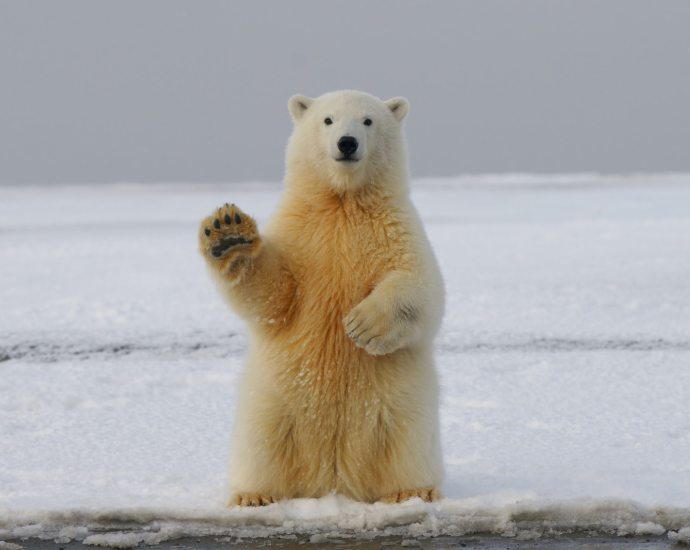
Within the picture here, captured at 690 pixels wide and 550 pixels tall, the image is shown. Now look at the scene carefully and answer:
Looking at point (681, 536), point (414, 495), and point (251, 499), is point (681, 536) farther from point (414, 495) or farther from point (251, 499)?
point (251, 499)

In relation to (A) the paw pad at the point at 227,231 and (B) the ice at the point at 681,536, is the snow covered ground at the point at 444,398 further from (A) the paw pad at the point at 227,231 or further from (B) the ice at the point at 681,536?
(A) the paw pad at the point at 227,231

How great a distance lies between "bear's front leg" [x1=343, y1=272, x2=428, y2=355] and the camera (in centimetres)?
267

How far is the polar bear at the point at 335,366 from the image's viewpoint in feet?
9.32

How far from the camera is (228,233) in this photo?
269 centimetres

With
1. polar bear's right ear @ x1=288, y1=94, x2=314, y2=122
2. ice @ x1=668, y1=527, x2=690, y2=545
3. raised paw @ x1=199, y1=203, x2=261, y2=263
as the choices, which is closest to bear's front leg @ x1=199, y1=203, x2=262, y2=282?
raised paw @ x1=199, y1=203, x2=261, y2=263

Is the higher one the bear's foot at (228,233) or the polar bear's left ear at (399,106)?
the polar bear's left ear at (399,106)

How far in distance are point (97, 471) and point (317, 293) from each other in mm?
1175

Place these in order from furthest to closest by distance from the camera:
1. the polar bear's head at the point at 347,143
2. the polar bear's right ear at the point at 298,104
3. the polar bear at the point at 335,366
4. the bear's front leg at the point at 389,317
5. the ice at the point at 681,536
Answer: the polar bear's right ear at the point at 298,104, the polar bear's head at the point at 347,143, the polar bear at the point at 335,366, the bear's front leg at the point at 389,317, the ice at the point at 681,536

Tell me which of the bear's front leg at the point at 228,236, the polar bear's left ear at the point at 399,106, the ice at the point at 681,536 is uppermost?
the polar bear's left ear at the point at 399,106

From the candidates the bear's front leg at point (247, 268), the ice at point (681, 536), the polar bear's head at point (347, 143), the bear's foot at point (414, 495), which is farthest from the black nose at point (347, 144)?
the ice at point (681, 536)

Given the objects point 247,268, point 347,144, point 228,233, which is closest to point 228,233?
point 228,233

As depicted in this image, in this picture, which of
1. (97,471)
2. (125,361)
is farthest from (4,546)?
(125,361)

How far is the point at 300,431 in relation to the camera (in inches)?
113

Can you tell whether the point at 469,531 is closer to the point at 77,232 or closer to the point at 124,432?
the point at 124,432
